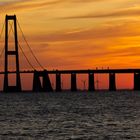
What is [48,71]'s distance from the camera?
196 m

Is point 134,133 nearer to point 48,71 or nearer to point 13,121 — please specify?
point 13,121

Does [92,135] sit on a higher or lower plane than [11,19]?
lower

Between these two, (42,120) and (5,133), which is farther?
(42,120)

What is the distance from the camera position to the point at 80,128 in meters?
56.4

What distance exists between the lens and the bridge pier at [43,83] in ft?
624

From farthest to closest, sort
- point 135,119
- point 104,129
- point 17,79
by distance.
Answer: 1. point 17,79
2. point 135,119
3. point 104,129

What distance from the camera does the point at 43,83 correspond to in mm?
196125

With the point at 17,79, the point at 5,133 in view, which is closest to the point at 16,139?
the point at 5,133

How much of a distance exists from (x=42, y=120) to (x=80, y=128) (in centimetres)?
1030

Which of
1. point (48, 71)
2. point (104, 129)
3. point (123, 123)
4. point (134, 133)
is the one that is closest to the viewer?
point (134, 133)

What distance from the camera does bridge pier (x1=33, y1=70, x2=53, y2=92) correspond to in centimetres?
19025

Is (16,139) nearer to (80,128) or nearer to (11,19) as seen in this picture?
(80,128)

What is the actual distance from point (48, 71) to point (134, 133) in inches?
5702

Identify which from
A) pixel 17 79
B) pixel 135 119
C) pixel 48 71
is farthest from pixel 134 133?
pixel 48 71
